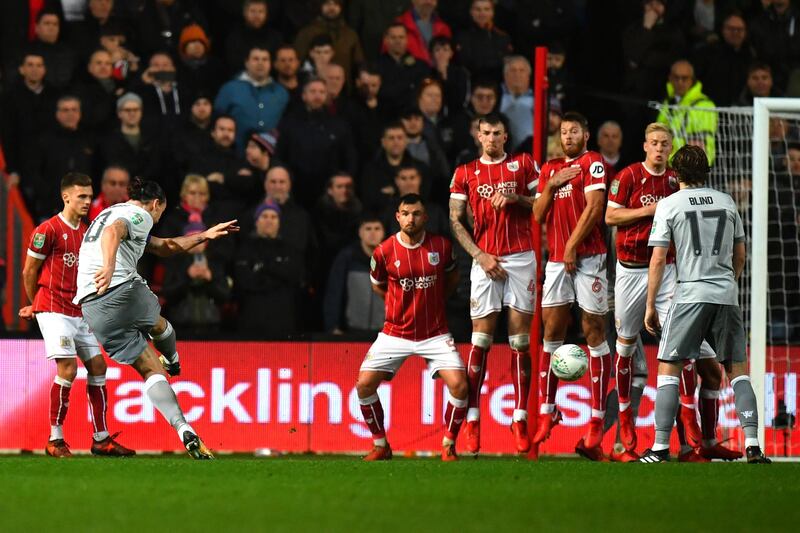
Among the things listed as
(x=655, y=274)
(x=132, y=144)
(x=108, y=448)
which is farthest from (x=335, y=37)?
(x=655, y=274)

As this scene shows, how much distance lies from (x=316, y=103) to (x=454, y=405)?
15.1 ft

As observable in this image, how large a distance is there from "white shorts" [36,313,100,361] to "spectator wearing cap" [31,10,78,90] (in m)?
3.86

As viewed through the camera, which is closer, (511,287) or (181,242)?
(181,242)

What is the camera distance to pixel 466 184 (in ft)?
34.7

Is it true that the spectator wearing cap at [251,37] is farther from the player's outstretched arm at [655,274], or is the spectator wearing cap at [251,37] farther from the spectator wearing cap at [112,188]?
the player's outstretched arm at [655,274]

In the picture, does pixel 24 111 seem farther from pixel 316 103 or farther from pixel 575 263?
pixel 575 263

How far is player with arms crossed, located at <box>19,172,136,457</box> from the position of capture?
1088cm

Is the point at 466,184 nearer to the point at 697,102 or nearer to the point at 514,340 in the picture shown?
the point at 514,340

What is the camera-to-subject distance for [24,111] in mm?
13969

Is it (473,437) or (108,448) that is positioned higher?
(473,437)

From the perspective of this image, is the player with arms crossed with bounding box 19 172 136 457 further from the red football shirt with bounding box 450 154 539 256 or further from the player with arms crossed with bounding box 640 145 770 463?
the player with arms crossed with bounding box 640 145 770 463

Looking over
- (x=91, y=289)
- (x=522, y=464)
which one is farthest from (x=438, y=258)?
(x=91, y=289)

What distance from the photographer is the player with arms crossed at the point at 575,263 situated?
33.3ft

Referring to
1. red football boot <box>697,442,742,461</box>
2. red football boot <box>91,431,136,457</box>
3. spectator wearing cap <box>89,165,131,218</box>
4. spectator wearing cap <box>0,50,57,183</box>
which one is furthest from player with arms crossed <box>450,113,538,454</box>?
spectator wearing cap <box>0,50,57,183</box>
